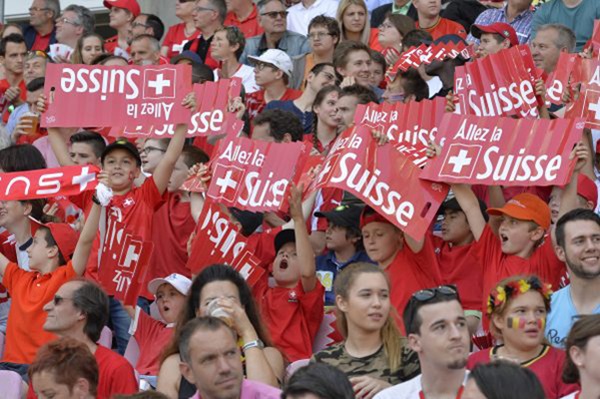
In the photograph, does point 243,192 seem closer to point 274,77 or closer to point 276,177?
point 276,177

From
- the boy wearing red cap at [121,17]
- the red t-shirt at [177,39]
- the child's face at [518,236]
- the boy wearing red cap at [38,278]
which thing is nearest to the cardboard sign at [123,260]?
the boy wearing red cap at [38,278]

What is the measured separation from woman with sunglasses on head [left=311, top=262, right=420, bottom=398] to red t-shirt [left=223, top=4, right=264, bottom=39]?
7.80 metres

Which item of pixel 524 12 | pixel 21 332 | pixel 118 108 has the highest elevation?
pixel 524 12

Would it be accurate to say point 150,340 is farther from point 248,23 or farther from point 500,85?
point 248,23

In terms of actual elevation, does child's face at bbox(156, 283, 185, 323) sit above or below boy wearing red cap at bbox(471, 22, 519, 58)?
below

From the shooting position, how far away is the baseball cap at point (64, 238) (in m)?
9.36

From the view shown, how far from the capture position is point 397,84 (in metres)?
11.5

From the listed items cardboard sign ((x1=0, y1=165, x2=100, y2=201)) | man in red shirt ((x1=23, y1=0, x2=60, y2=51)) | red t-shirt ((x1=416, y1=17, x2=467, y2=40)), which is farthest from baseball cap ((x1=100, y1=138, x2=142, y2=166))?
man in red shirt ((x1=23, y1=0, x2=60, y2=51))

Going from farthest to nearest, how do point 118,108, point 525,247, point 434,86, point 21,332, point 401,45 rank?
point 401,45 < point 434,86 < point 118,108 < point 21,332 < point 525,247

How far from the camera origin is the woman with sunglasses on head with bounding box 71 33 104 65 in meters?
14.2

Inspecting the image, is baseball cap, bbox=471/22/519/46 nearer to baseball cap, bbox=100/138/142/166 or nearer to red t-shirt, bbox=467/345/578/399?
baseball cap, bbox=100/138/142/166

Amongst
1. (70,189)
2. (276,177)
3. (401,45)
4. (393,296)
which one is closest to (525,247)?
(393,296)

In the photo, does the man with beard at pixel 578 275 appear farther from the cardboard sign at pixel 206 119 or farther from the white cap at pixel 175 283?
the cardboard sign at pixel 206 119

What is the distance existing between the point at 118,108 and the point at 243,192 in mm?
1211
